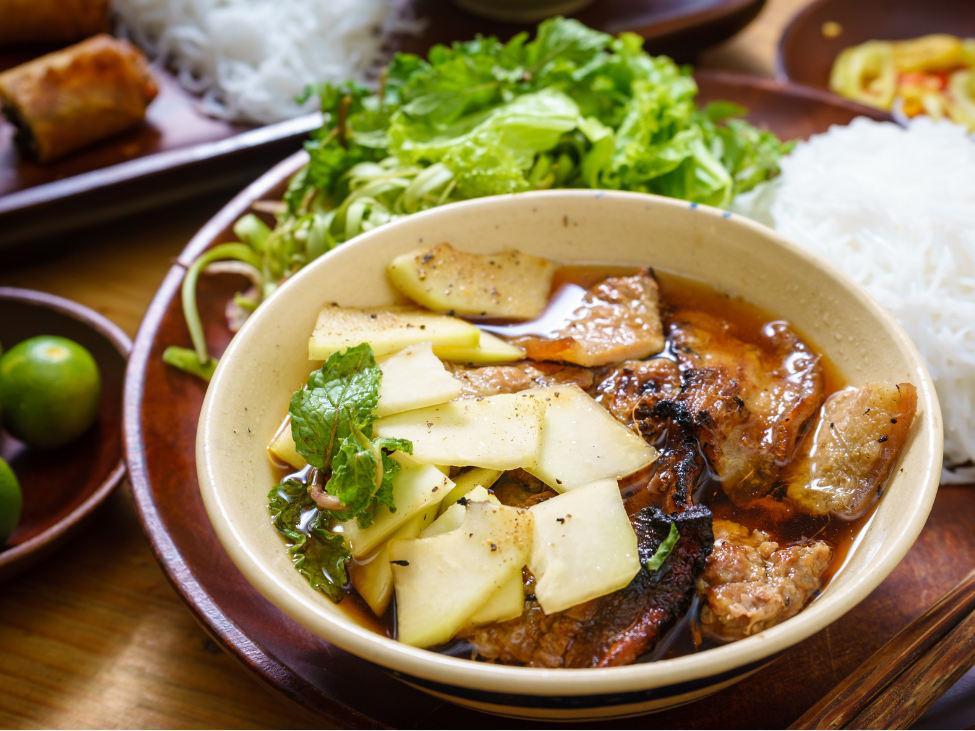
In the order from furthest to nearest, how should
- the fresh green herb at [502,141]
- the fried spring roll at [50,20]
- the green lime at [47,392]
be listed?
the fried spring roll at [50,20]
the fresh green herb at [502,141]
the green lime at [47,392]

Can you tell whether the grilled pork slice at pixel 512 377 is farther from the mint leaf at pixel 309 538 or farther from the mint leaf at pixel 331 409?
the mint leaf at pixel 309 538

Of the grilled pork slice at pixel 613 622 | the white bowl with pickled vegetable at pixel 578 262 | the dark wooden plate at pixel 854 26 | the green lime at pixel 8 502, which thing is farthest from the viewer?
the dark wooden plate at pixel 854 26

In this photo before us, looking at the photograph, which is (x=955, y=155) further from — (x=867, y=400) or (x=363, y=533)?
(x=363, y=533)

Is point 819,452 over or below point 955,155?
below

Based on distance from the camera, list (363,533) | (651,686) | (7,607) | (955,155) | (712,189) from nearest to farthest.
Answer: (651,686)
(363,533)
(7,607)
(712,189)
(955,155)

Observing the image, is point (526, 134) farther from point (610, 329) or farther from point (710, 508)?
point (710, 508)

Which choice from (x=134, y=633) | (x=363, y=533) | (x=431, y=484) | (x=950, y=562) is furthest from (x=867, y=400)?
(x=134, y=633)

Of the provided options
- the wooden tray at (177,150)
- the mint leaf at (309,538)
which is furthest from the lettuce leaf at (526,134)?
the mint leaf at (309,538)
